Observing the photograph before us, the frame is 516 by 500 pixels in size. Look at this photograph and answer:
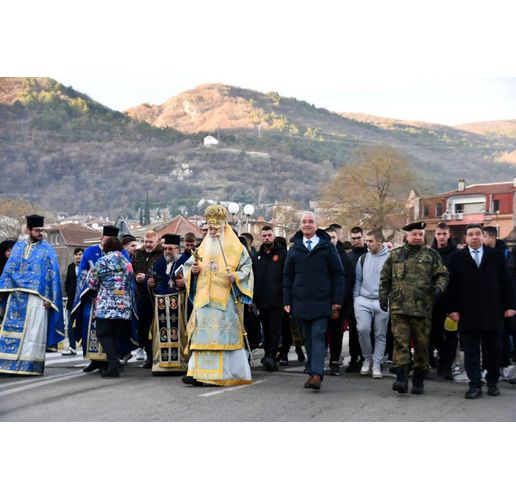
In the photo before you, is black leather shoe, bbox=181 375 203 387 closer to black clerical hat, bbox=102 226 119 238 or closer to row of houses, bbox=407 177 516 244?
black clerical hat, bbox=102 226 119 238

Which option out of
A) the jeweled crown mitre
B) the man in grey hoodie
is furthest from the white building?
the jeweled crown mitre

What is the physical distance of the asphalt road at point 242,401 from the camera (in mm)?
6824

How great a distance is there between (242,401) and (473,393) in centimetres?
245

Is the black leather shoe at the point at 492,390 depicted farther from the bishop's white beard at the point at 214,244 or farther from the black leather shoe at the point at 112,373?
the black leather shoe at the point at 112,373

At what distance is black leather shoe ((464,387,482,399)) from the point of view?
308 inches

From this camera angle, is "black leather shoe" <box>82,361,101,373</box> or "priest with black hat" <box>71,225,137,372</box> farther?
"black leather shoe" <box>82,361,101,373</box>

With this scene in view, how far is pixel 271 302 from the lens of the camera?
10.2 m

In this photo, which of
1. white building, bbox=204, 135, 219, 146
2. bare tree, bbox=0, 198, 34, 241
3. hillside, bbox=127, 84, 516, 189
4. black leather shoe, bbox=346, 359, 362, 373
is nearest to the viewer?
black leather shoe, bbox=346, 359, 362, 373

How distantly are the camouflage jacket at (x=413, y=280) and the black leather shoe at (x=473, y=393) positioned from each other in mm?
887

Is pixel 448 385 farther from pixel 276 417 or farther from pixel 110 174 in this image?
pixel 110 174

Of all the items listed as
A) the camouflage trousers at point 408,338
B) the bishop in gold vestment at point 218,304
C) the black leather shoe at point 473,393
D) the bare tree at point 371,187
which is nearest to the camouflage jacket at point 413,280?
the camouflage trousers at point 408,338

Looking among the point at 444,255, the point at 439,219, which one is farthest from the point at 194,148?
the point at 444,255

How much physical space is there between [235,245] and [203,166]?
51904 millimetres

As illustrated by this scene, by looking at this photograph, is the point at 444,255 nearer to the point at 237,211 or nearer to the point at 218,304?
the point at 218,304
